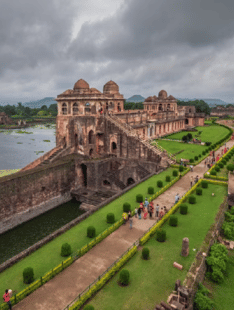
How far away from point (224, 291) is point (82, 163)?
23.7 m

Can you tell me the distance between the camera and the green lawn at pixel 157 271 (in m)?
12.0

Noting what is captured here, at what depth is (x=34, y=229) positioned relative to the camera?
1056 inches

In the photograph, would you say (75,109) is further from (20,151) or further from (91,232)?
(20,151)

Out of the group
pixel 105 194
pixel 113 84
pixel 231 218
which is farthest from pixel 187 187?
pixel 113 84

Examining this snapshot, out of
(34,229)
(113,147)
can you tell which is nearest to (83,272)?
(34,229)

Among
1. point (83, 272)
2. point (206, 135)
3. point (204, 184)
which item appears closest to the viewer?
point (83, 272)

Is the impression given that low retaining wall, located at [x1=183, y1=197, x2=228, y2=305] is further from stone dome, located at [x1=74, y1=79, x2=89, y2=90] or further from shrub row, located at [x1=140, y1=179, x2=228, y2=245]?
stone dome, located at [x1=74, y1=79, x2=89, y2=90]

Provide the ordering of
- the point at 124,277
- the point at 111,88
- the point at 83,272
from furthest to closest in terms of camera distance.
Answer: the point at 111,88 < the point at 83,272 < the point at 124,277

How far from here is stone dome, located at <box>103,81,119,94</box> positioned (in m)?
50.4

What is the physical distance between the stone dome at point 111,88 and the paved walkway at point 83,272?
35992 mm

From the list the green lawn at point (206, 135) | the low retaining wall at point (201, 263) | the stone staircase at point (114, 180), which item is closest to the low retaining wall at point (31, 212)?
the stone staircase at point (114, 180)

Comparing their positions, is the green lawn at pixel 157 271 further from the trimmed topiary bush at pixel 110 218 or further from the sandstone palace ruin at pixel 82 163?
the sandstone palace ruin at pixel 82 163

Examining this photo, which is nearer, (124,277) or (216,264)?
(124,277)

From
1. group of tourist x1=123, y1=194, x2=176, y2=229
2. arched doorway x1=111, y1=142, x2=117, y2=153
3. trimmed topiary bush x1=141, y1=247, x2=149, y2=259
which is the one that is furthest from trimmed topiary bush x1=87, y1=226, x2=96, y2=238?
arched doorway x1=111, y1=142, x2=117, y2=153
